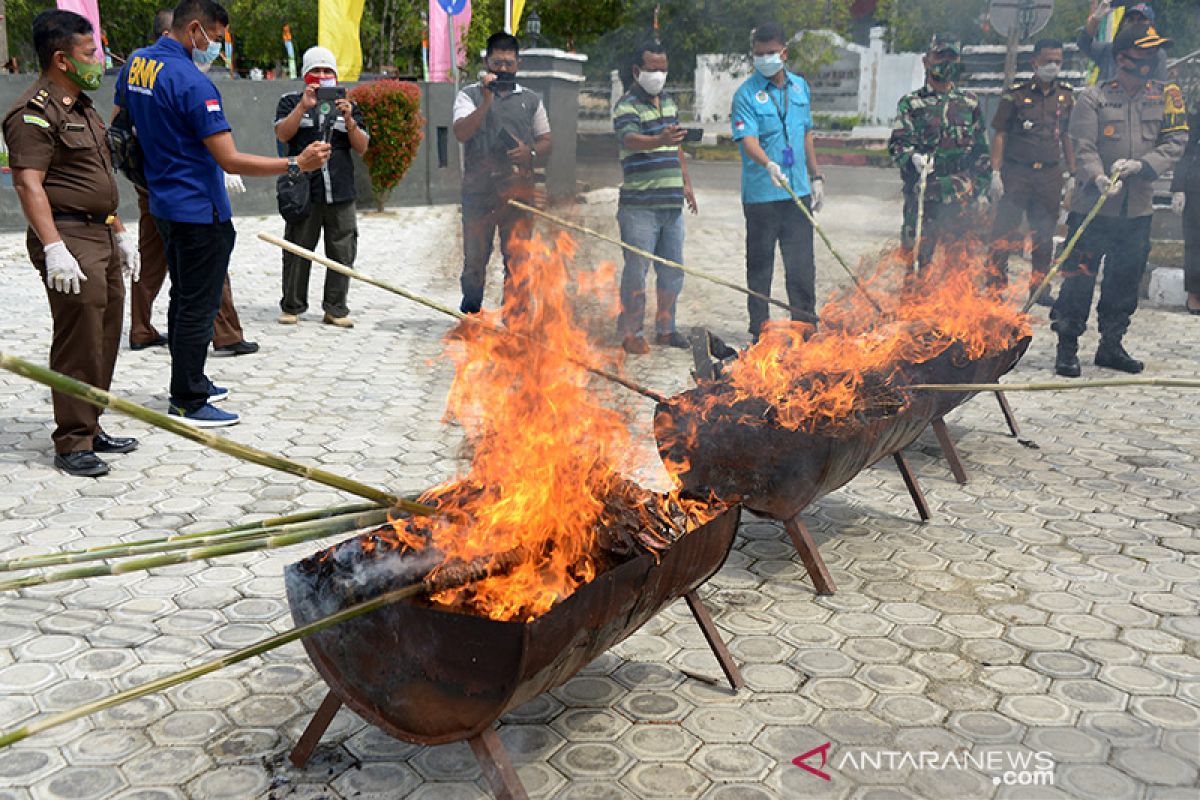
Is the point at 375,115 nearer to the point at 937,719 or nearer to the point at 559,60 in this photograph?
the point at 559,60

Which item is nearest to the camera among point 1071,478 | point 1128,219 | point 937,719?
point 937,719

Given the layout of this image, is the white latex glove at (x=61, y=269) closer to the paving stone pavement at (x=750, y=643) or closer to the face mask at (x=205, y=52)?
the paving stone pavement at (x=750, y=643)

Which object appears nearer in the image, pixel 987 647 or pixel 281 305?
pixel 987 647

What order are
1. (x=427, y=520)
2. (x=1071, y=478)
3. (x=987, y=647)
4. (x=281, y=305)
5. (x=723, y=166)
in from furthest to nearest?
(x=723, y=166), (x=281, y=305), (x=1071, y=478), (x=987, y=647), (x=427, y=520)

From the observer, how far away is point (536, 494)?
3148 millimetres

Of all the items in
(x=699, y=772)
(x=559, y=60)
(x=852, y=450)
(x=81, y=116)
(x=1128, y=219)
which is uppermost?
(x=559, y=60)

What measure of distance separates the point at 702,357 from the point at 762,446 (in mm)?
784

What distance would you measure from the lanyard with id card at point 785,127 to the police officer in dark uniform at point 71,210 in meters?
4.94

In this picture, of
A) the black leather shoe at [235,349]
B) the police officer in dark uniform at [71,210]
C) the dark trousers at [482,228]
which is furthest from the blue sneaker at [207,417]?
the dark trousers at [482,228]

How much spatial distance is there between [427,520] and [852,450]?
6.89 feet

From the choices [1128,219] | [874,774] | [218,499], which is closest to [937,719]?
[874,774]

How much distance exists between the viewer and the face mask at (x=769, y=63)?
8.12 meters

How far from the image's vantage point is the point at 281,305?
9.82 metres

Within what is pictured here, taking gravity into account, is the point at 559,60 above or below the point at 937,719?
above
